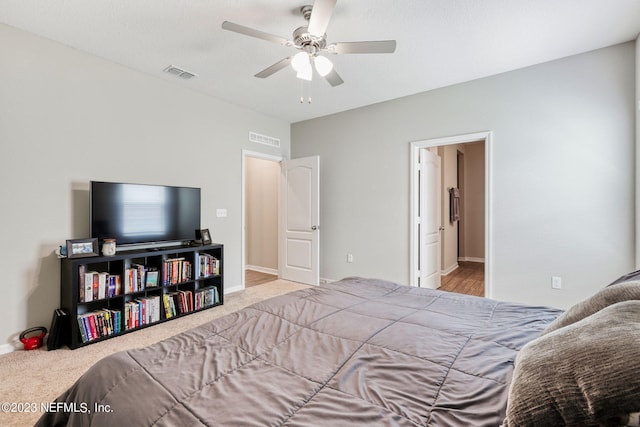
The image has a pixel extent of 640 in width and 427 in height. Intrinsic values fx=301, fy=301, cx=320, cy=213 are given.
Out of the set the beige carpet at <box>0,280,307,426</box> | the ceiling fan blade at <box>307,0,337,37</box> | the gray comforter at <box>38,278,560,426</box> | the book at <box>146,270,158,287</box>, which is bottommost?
the beige carpet at <box>0,280,307,426</box>

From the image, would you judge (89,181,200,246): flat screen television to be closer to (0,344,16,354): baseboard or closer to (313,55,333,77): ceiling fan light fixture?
(0,344,16,354): baseboard

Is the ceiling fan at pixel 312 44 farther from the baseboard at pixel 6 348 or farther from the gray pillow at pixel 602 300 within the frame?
the baseboard at pixel 6 348

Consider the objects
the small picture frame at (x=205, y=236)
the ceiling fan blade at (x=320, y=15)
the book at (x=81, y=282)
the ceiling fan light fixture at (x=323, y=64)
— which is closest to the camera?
the ceiling fan blade at (x=320, y=15)

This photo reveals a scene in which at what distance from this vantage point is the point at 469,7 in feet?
7.43

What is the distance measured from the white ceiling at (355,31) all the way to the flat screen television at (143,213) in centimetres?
134

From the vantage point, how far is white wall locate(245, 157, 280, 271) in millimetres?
5793

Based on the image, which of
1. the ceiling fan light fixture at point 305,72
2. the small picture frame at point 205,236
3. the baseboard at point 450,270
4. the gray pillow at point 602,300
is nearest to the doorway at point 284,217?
the small picture frame at point 205,236

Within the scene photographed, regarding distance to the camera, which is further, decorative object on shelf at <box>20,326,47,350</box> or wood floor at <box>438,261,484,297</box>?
wood floor at <box>438,261,484,297</box>

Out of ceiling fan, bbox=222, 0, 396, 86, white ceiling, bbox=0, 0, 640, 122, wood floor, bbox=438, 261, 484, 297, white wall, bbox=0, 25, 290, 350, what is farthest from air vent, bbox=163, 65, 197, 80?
wood floor, bbox=438, 261, 484, 297

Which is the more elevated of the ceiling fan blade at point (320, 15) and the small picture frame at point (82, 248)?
the ceiling fan blade at point (320, 15)

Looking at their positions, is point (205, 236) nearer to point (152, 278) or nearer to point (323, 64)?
point (152, 278)

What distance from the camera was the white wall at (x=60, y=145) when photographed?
2548 mm

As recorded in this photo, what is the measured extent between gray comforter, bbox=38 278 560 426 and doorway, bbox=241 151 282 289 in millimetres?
4208

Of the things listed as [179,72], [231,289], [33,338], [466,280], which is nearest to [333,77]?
[179,72]
